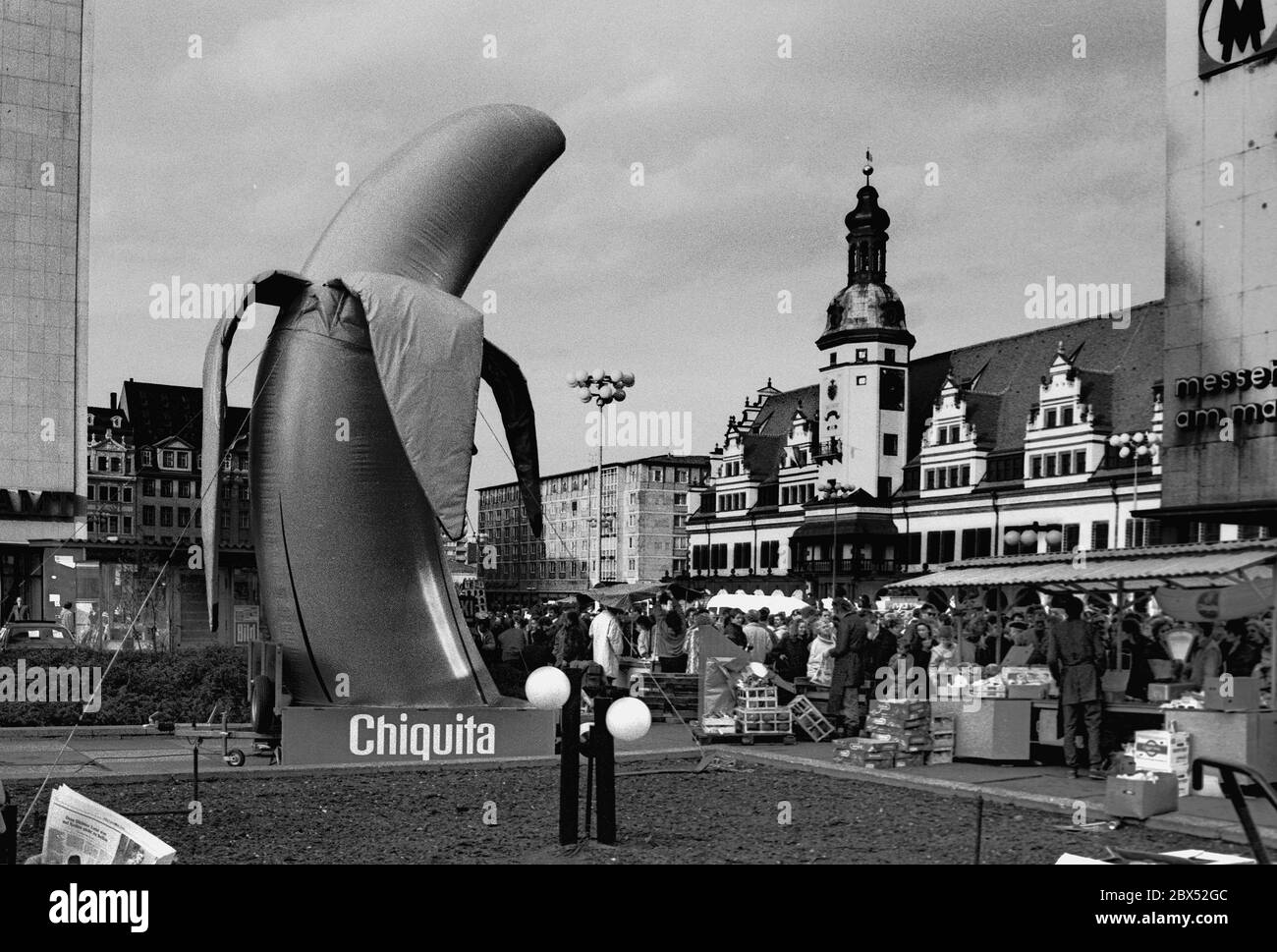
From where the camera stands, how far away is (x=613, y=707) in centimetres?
816

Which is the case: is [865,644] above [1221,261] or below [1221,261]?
below

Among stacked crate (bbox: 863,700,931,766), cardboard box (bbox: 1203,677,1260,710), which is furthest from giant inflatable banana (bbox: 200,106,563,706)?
cardboard box (bbox: 1203,677,1260,710)

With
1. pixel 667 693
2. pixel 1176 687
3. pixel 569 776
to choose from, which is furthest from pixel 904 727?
pixel 667 693

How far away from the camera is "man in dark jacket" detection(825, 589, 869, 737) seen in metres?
16.6

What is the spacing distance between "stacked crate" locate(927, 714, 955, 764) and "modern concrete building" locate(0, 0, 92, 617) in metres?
39.1

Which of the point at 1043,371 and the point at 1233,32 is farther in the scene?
the point at 1043,371

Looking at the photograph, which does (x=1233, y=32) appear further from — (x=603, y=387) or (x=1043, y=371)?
(x=1043, y=371)

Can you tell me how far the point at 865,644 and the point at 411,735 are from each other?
20.2 feet

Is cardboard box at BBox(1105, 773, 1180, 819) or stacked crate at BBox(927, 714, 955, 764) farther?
stacked crate at BBox(927, 714, 955, 764)

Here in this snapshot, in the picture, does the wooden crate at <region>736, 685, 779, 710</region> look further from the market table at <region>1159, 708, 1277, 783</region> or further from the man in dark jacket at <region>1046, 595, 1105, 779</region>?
the market table at <region>1159, 708, 1277, 783</region>

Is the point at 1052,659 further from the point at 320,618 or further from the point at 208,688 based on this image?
the point at 208,688
